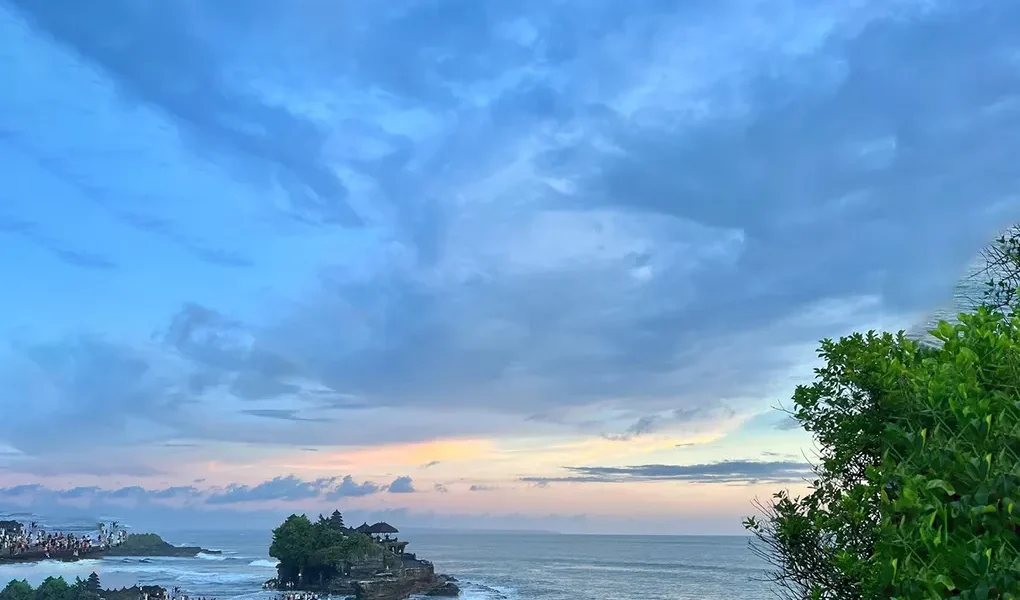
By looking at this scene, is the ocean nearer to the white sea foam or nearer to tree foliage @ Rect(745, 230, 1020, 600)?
the white sea foam

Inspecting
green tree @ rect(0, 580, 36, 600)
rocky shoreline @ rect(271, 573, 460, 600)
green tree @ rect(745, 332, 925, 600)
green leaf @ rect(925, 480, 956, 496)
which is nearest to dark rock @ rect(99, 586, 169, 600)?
green tree @ rect(0, 580, 36, 600)

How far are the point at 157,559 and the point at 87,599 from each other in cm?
5405

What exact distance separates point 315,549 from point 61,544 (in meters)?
23.7

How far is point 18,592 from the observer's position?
1292 inches

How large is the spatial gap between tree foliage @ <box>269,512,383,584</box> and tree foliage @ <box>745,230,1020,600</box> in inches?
1870

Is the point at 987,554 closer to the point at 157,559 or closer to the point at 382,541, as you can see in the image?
the point at 382,541

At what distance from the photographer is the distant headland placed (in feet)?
173

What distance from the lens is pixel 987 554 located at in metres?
3.60

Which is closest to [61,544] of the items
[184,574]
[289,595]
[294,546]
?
[184,574]

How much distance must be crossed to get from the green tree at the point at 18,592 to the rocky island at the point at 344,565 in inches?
754

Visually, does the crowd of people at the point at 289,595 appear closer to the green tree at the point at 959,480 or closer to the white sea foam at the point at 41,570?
the white sea foam at the point at 41,570

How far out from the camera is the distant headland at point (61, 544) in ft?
173

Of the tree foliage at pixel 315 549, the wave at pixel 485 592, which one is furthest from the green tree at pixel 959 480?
the wave at pixel 485 592

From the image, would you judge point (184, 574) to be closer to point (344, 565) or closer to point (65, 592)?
point (344, 565)
